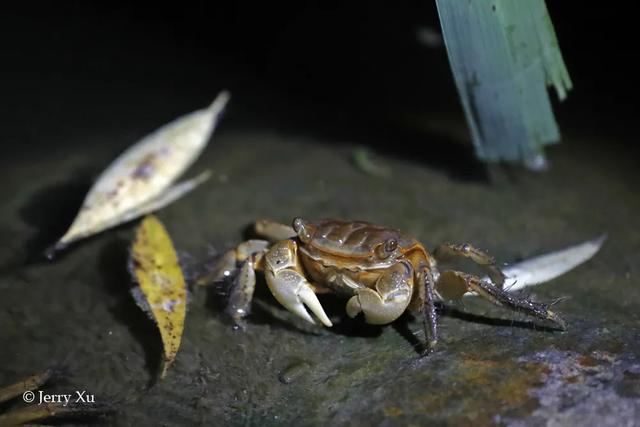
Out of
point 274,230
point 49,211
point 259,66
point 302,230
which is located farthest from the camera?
point 259,66

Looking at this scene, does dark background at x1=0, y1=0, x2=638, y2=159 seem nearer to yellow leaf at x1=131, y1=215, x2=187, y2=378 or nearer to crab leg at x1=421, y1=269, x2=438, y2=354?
yellow leaf at x1=131, y1=215, x2=187, y2=378

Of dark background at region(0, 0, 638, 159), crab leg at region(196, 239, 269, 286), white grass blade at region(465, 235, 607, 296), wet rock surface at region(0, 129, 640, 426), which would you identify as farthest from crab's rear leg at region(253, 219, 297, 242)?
dark background at region(0, 0, 638, 159)

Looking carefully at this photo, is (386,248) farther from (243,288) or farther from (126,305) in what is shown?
(126,305)

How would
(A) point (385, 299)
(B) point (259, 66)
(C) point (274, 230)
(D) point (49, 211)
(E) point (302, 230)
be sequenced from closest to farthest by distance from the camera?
(A) point (385, 299), (E) point (302, 230), (C) point (274, 230), (D) point (49, 211), (B) point (259, 66)

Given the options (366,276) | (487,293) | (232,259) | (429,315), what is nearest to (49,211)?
(232,259)

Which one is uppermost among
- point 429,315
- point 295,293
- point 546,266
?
point 295,293

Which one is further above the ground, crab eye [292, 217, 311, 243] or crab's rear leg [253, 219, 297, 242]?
crab eye [292, 217, 311, 243]

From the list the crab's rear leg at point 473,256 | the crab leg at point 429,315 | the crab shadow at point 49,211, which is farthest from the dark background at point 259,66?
the crab leg at point 429,315
